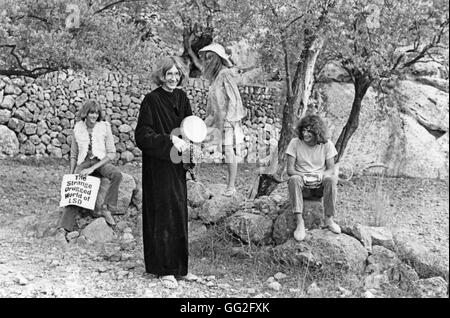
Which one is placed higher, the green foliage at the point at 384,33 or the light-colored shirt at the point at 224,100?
the green foliage at the point at 384,33

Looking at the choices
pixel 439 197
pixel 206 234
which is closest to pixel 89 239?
pixel 206 234

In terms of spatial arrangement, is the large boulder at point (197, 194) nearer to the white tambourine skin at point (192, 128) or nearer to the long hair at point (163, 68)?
the white tambourine skin at point (192, 128)

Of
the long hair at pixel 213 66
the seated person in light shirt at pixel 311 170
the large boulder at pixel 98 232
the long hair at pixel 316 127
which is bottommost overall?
the large boulder at pixel 98 232

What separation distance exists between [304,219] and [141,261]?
1.71 m

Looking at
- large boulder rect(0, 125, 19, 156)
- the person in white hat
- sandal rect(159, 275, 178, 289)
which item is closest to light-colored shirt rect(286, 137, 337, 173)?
the person in white hat

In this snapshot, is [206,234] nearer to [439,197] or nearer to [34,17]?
[34,17]

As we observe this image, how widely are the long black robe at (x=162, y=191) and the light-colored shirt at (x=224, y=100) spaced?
1317 mm

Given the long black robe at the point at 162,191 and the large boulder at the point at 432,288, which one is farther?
the large boulder at the point at 432,288

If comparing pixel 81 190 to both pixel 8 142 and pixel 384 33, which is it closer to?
pixel 384 33

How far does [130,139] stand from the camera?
1223cm

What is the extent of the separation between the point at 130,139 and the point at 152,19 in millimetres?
3721

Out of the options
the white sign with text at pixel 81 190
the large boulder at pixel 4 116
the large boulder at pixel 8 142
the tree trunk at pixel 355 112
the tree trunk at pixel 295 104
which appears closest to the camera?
the white sign with text at pixel 81 190

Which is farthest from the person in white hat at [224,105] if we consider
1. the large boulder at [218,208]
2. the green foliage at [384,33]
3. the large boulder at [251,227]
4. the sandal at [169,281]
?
the green foliage at [384,33]

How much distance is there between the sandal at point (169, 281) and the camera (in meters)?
4.90
